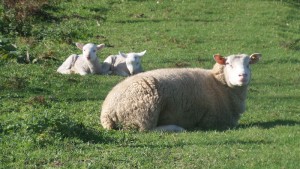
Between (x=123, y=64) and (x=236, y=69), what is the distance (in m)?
6.48

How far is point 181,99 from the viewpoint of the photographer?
1159 centimetres

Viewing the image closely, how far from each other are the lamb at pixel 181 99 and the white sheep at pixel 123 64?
5399 mm

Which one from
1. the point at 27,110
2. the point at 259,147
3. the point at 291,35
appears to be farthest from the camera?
the point at 291,35

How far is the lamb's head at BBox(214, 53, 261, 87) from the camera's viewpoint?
12039 mm

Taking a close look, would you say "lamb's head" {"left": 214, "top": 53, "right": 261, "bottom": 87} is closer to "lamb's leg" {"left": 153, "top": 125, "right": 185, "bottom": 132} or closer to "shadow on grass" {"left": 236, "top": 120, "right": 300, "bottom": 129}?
"shadow on grass" {"left": 236, "top": 120, "right": 300, "bottom": 129}

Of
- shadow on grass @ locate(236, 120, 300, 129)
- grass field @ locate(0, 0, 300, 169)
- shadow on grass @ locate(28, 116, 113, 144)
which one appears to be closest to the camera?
grass field @ locate(0, 0, 300, 169)

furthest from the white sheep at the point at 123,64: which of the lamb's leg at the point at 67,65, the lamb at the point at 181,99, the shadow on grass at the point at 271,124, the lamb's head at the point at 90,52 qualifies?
the shadow on grass at the point at 271,124

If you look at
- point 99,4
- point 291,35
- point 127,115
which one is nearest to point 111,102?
point 127,115

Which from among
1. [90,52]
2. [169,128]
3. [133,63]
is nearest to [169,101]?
[169,128]

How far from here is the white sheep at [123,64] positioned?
1777 centimetres

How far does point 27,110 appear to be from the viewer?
12.2 metres

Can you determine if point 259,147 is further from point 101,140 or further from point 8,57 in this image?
point 8,57

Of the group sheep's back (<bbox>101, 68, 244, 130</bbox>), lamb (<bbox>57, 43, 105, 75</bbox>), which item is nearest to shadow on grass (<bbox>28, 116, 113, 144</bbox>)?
sheep's back (<bbox>101, 68, 244, 130</bbox>)

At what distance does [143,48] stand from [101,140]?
11326 mm
